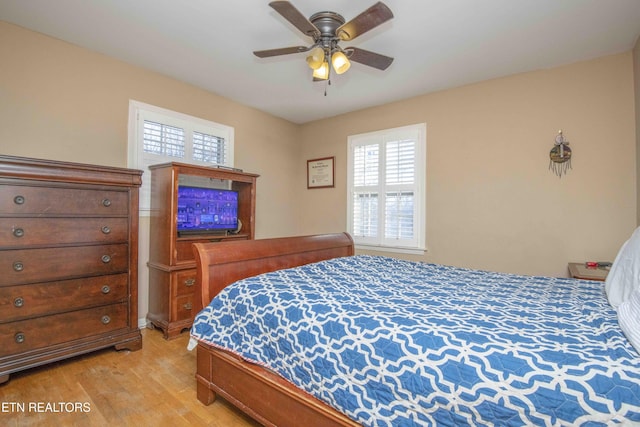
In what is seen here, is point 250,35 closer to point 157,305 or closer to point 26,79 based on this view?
point 26,79

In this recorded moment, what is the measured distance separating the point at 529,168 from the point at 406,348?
2.65m

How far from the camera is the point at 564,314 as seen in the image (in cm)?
128

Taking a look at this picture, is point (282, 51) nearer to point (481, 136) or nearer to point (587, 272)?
point (481, 136)

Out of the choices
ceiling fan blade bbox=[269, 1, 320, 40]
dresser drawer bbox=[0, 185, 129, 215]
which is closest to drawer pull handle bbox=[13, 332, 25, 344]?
dresser drawer bbox=[0, 185, 129, 215]

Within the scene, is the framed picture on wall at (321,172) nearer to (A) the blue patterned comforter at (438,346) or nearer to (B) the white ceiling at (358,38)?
(B) the white ceiling at (358,38)

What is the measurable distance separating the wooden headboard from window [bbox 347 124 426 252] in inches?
51.6

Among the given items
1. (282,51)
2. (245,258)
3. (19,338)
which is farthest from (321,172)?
(19,338)

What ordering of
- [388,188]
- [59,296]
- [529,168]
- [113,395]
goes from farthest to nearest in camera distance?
[388,188] → [529,168] → [59,296] → [113,395]

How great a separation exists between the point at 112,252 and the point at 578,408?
274 cm

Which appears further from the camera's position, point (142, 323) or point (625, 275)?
point (142, 323)

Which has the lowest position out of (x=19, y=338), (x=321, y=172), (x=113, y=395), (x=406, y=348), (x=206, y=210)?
(x=113, y=395)

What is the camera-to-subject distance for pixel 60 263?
2.10 meters

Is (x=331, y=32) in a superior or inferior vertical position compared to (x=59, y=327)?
superior

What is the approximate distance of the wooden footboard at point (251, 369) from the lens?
4.25ft
